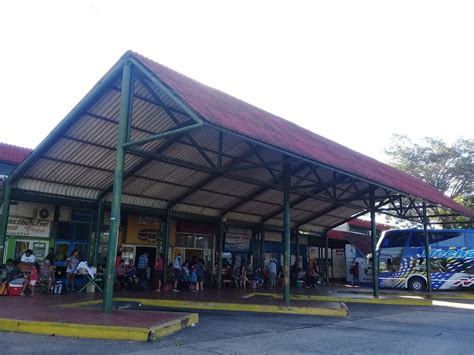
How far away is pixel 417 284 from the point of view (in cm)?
2250

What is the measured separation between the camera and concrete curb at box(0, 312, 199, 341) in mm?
6891

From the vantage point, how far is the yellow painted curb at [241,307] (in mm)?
11126

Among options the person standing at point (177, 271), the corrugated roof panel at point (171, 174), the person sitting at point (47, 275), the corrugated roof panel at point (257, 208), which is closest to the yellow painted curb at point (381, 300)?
the person standing at point (177, 271)

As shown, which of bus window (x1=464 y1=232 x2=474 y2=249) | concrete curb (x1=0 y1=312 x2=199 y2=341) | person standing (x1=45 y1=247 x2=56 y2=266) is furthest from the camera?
bus window (x1=464 y1=232 x2=474 y2=249)

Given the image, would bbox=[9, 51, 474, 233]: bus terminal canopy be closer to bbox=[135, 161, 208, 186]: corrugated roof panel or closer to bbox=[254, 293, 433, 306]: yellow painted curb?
bbox=[135, 161, 208, 186]: corrugated roof panel

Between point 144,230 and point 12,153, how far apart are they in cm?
597

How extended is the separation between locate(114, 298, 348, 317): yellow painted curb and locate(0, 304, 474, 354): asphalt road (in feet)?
1.82

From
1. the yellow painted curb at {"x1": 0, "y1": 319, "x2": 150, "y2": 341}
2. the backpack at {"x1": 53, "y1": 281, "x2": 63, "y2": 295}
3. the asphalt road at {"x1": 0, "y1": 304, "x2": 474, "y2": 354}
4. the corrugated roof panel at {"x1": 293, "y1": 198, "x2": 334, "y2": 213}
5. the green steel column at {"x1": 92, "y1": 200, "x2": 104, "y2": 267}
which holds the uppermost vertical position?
the corrugated roof panel at {"x1": 293, "y1": 198, "x2": 334, "y2": 213}

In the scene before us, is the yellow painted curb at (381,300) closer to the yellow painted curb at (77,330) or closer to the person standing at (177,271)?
the person standing at (177,271)

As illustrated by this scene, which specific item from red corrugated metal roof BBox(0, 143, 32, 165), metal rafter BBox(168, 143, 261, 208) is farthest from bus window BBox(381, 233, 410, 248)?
red corrugated metal roof BBox(0, 143, 32, 165)

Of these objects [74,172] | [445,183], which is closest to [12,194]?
[74,172]

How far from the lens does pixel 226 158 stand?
1502 centimetres

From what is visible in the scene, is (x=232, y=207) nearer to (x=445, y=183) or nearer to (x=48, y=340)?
(x=48, y=340)

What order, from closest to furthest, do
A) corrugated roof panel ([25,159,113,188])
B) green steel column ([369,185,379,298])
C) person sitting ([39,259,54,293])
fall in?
corrugated roof panel ([25,159,113,188])
person sitting ([39,259,54,293])
green steel column ([369,185,379,298])
